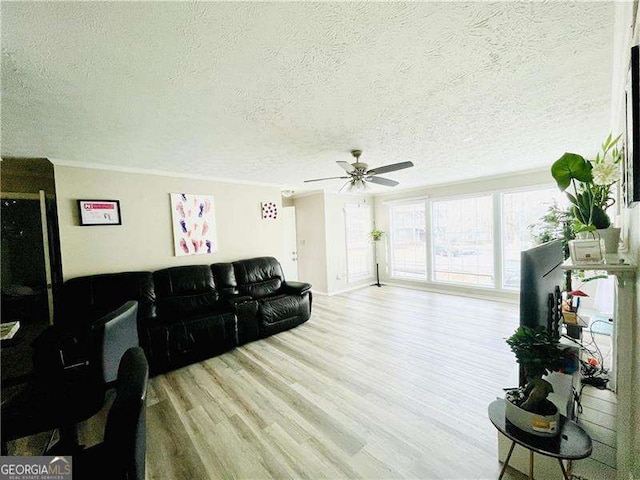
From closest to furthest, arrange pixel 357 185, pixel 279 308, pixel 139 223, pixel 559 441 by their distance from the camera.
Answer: pixel 559 441 < pixel 357 185 < pixel 139 223 < pixel 279 308

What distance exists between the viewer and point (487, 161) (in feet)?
12.8

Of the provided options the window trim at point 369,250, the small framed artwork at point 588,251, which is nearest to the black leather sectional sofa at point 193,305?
the window trim at point 369,250

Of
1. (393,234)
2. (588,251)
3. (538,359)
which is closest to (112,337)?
(538,359)

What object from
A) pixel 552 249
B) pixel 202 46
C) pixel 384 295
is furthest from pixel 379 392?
pixel 384 295

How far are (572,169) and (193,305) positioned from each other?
13.3 ft

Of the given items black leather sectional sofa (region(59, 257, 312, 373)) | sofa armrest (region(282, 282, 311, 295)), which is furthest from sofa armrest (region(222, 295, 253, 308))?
sofa armrest (region(282, 282, 311, 295))

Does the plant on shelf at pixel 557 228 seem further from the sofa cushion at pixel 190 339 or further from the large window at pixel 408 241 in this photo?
the sofa cushion at pixel 190 339

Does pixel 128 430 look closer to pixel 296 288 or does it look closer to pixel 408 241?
pixel 296 288

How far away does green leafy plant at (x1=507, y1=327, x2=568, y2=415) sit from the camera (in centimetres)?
110

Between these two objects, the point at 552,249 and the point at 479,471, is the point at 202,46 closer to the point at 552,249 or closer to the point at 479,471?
the point at 552,249

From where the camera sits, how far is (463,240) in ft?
18.1

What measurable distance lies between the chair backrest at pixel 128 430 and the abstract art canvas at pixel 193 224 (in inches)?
135

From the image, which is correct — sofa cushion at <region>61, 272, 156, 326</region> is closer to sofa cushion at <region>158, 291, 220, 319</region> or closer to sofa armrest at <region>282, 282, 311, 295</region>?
sofa cushion at <region>158, 291, 220, 319</region>

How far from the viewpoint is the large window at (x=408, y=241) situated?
244 inches
